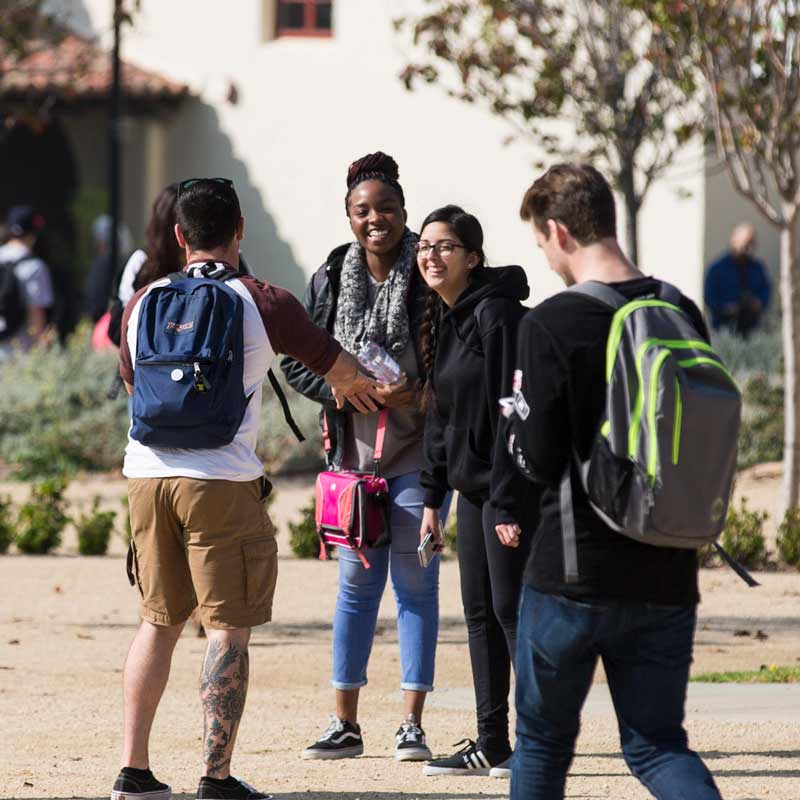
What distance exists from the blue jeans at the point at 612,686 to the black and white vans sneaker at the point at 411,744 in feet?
5.91

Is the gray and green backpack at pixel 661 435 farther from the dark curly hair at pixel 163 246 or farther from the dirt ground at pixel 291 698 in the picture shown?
the dark curly hair at pixel 163 246

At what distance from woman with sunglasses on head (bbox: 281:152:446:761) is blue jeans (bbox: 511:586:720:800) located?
73.8 inches

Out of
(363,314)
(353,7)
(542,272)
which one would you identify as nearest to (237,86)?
(353,7)

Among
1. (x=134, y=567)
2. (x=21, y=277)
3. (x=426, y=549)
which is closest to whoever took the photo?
(x=134, y=567)

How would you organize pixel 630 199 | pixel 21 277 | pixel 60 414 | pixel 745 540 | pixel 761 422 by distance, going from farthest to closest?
pixel 60 414 < pixel 21 277 < pixel 761 422 < pixel 630 199 < pixel 745 540

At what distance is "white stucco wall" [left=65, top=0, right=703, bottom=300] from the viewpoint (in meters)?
18.2

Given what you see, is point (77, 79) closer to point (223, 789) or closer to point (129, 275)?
point (129, 275)

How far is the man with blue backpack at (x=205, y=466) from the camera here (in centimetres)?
463

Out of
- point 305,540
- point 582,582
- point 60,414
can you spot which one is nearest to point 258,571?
point 582,582

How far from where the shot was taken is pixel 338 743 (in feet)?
18.5

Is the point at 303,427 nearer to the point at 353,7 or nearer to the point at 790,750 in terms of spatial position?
the point at 353,7

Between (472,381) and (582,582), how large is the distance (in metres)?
1.66

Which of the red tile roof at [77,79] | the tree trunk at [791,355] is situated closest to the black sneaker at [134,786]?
the tree trunk at [791,355]

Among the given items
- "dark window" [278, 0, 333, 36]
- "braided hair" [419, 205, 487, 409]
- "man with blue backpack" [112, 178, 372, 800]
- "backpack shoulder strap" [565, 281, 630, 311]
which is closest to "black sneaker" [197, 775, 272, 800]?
"man with blue backpack" [112, 178, 372, 800]
